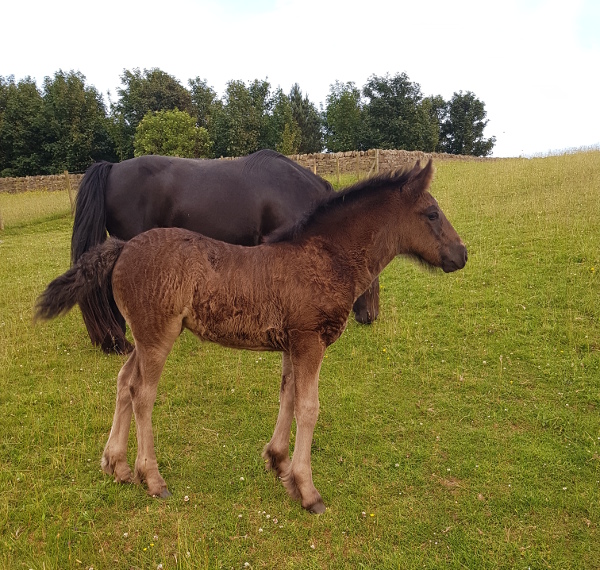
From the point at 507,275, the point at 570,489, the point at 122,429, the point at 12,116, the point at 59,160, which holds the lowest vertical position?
the point at 570,489

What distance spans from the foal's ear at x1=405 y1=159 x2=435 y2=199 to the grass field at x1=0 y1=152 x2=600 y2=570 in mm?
1436

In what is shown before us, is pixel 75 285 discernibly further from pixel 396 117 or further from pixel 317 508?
pixel 396 117

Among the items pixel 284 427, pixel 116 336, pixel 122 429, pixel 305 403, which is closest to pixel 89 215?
pixel 116 336

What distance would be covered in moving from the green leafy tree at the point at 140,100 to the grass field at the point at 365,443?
43.2m

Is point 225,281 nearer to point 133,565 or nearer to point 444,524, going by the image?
point 133,565

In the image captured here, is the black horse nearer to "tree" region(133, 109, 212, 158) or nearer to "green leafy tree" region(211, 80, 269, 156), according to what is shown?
"tree" region(133, 109, 212, 158)

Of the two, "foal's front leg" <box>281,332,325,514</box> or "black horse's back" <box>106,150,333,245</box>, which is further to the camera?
"black horse's back" <box>106,150,333,245</box>

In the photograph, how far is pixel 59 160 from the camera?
44906mm

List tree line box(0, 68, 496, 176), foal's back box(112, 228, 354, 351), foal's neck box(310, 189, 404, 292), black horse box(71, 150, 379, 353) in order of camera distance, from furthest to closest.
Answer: tree line box(0, 68, 496, 176)
black horse box(71, 150, 379, 353)
foal's neck box(310, 189, 404, 292)
foal's back box(112, 228, 354, 351)

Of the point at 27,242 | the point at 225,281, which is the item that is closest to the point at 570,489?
the point at 225,281

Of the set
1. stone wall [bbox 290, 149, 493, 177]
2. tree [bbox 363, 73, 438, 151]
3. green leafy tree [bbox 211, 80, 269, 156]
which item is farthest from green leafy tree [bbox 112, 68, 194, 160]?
stone wall [bbox 290, 149, 493, 177]

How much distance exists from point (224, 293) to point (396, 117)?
51.9m

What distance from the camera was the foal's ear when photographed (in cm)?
364

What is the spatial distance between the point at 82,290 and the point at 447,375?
14.4ft
